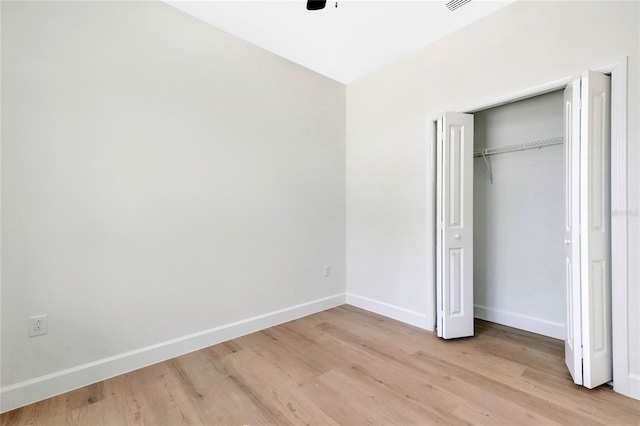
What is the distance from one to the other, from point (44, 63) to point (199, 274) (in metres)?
1.86

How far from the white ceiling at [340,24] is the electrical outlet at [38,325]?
2.60 metres

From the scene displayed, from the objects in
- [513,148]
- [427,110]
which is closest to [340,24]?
[427,110]

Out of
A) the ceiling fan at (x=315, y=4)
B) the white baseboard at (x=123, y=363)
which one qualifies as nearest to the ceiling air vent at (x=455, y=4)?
the ceiling fan at (x=315, y=4)

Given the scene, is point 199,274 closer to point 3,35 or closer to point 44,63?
point 44,63

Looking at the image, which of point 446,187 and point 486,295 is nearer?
point 446,187

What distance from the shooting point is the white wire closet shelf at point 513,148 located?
2.61 meters

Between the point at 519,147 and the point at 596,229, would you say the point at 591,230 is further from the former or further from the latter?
the point at 519,147

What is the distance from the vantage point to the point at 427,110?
9.79 ft

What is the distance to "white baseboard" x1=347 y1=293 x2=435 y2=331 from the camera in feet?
9.74

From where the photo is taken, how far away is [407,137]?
317cm

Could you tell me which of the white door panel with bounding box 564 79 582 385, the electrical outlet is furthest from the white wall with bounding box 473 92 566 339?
the electrical outlet

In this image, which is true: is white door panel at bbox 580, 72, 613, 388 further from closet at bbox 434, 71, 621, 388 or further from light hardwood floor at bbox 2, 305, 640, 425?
light hardwood floor at bbox 2, 305, 640, 425

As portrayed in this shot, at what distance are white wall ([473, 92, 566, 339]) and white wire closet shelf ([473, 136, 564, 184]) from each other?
2.1 inches

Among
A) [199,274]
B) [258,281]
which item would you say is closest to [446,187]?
[258,281]
